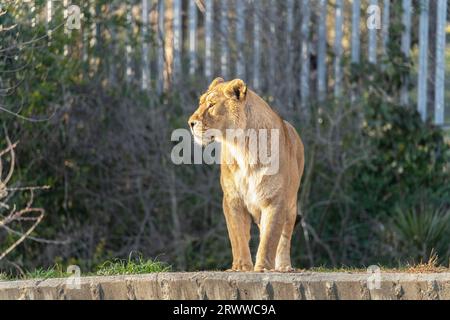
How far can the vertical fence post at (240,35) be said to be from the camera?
13.2m

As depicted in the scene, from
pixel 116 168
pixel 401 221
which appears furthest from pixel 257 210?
pixel 116 168

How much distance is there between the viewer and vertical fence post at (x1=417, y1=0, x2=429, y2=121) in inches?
504

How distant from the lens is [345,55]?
1307 centimetres

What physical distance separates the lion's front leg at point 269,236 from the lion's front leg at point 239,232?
93mm

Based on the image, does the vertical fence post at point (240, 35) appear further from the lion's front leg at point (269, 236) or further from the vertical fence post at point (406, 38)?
the lion's front leg at point (269, 236)

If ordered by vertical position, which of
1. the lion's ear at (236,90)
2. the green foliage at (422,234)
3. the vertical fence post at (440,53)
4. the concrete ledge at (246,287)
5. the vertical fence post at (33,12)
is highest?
the vertical fence post at (33,12)

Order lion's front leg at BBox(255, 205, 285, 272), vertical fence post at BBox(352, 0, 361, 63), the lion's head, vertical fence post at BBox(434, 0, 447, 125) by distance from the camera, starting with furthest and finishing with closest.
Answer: vertical fence post at BBox(352, 0, 361, 63)
vertical fence post at BBox(434, 0, 447, 125)
the lion's head
lion's front leg at BBox(255, 205, 285, 272)

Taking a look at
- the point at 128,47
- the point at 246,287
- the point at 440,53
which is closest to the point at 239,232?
the point at 246,287

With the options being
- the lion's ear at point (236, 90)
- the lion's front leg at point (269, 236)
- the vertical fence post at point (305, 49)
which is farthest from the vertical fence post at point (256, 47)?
the lion's front leg at point (269, 236)

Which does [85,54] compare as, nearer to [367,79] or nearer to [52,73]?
[52,73]

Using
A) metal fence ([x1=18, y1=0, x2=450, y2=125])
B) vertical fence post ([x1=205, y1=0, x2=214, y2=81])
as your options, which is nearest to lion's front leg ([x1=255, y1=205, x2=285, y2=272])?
metal fence ([x1=18, y1=0, x2=450, y2=125])

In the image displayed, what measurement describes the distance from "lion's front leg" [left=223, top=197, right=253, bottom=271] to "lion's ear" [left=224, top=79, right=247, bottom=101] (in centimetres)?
64

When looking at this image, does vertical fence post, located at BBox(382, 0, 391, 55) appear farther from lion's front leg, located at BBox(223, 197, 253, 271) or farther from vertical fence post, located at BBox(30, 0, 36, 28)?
lion's front leg, located at BBox(223, 197, 253, 271)
